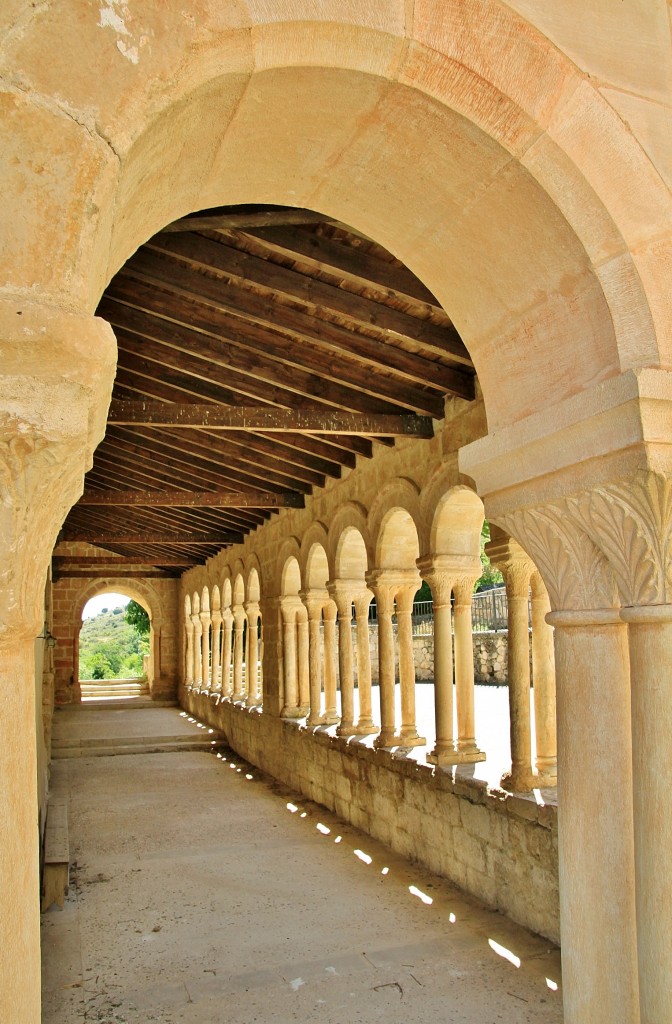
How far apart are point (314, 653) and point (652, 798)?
7.50 meters

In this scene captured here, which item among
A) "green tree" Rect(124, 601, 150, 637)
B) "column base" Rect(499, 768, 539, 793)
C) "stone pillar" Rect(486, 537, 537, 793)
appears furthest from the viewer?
"green tree" Rect(124, 601, 150, 637)

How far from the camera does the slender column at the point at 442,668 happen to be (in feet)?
19.0

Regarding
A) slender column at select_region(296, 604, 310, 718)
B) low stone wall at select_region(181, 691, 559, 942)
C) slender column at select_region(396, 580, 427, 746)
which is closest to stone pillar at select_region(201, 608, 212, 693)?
slender column at select_region(296, 604, 310, 718)

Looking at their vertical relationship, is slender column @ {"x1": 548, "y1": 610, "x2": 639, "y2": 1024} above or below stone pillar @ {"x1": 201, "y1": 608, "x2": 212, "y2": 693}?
above

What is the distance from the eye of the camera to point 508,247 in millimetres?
2248

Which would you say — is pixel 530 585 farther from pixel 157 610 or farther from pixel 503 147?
pixel 157 610

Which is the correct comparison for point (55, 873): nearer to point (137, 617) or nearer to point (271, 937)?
point (271, 937)

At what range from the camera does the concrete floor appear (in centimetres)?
369

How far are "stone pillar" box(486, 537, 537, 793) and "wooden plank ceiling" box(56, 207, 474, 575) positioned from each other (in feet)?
3.61

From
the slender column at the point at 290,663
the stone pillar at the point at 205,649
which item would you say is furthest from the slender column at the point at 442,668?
the stone pillar at the point at 205,649

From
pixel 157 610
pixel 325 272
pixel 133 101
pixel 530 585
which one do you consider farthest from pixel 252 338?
pixel 157 610

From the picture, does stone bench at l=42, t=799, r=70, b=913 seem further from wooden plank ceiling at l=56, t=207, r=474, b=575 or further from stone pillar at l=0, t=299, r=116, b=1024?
stone pillar at l=0, t=299, r=116, b=1024

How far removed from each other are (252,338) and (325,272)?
1.11 m

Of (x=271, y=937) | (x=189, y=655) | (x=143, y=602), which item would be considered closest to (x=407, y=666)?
(x=271, y=937)
